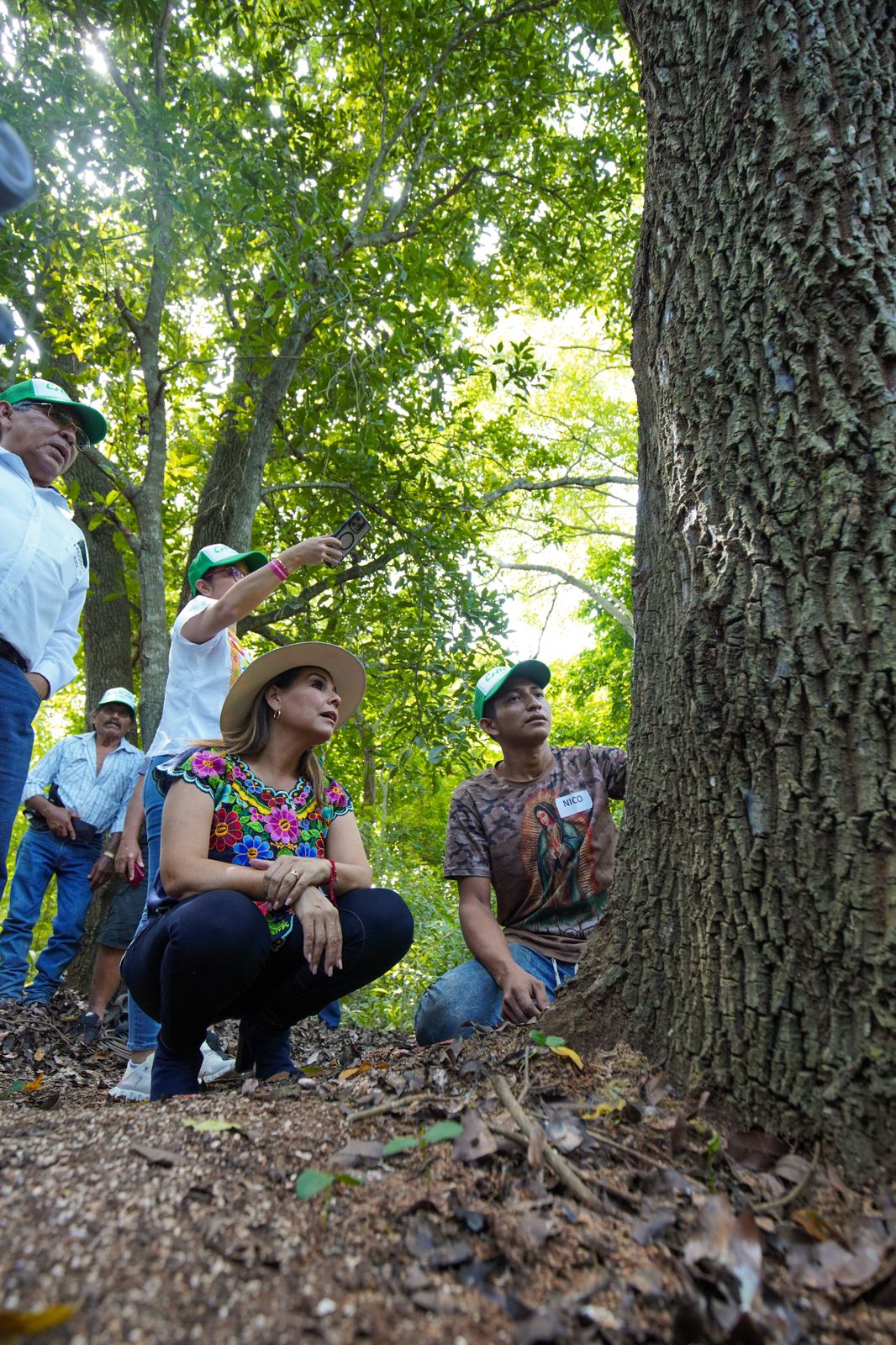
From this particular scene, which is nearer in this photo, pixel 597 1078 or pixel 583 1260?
pixel 583 1260

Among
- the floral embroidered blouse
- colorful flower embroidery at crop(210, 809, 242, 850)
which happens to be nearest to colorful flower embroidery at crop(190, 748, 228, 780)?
the floral embroidered blouse

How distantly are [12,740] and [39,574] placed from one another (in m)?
0.57

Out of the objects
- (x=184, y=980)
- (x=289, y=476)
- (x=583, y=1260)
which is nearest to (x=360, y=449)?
(x=289, y=476)

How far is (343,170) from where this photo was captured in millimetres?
6855

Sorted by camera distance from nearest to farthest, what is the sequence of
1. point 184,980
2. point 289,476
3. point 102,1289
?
point 102,1289 < point 184,980 < point 289,476

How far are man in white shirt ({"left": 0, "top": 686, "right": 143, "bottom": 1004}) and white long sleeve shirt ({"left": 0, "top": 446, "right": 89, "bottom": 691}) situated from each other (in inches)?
77.4

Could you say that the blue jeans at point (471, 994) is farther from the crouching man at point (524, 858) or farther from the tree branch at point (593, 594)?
the tree branch at point (593, 594)

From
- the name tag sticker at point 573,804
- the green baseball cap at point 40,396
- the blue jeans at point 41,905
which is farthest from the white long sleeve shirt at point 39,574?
the blue jeans at point 41,905

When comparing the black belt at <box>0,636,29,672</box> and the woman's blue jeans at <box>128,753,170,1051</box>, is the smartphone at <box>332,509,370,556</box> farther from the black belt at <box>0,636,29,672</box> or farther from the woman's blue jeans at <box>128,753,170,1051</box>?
the black belt at <box>0,636,29,672</box>

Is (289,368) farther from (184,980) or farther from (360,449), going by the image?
(184,980)

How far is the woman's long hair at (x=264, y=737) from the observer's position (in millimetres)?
2824

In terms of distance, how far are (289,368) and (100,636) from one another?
2772 mm

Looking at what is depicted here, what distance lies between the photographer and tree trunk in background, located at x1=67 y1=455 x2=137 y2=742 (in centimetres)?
668

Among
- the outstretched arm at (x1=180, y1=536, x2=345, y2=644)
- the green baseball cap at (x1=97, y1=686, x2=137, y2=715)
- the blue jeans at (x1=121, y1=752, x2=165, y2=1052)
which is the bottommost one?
the blue jeans at (x1=121, y1=752, x2=165, y2=1052)
